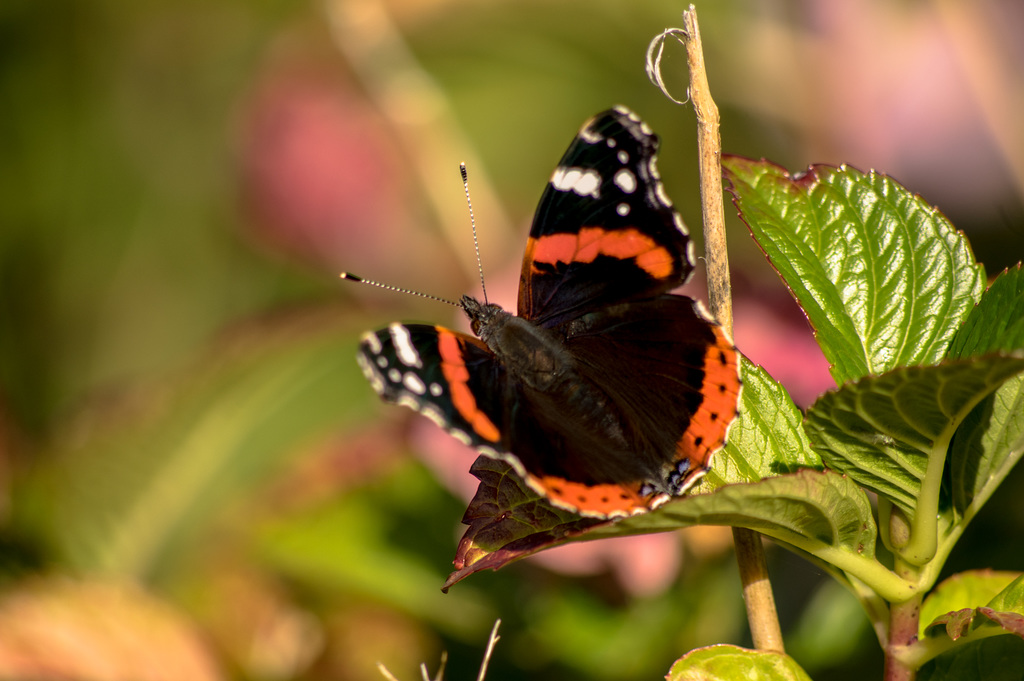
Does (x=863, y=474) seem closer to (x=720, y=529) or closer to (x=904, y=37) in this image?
(x=720, y=529)

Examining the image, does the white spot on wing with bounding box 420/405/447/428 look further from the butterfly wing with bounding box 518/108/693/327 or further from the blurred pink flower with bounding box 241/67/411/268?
the blurred pink flower with bounding box 241/67/411/268

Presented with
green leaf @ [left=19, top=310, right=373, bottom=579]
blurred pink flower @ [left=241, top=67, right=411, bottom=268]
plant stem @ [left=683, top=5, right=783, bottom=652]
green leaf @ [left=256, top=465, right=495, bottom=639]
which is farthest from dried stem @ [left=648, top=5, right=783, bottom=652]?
blurred pink flower @ [left=241, top=67, right=411, bottom=268]

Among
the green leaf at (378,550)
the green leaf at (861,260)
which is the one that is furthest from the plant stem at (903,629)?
the green leaf at (378,550)

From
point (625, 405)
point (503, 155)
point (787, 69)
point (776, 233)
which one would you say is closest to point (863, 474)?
point (776, 233)

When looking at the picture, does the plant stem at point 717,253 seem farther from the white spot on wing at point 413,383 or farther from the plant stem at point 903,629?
the white spot on wing at point 413,383

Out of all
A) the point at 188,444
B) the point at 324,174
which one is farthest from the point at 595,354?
the point at 324,174

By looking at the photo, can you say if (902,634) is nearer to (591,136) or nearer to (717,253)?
A: (717,253)
